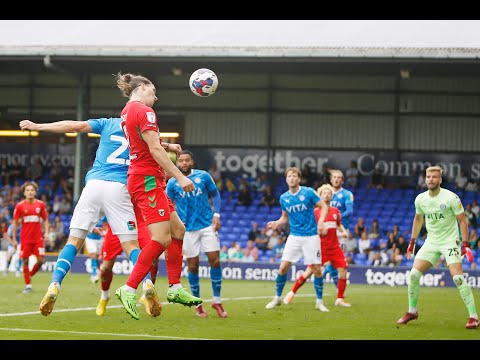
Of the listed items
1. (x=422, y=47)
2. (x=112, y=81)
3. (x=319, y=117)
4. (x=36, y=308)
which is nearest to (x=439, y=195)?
(x=36, y=308)

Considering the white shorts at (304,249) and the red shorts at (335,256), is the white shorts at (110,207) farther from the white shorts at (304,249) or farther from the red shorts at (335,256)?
the red shorts at (335,256)

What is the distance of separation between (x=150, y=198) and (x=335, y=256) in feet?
25.5

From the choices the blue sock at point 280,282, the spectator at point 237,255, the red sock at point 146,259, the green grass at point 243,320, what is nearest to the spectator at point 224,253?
the spectator at point 237,255

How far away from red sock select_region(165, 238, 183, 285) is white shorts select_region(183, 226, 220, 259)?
146cm

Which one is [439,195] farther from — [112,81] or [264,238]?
[112,81]

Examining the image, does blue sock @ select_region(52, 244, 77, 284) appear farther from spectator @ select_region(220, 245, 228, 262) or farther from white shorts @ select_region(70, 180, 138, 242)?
spectator @ select_region(220, 245, 228, 262)

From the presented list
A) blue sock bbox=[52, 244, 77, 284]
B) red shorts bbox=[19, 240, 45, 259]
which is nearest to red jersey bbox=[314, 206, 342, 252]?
red shorts bbox=[19, 240, 45, 259]

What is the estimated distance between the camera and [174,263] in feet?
36.8

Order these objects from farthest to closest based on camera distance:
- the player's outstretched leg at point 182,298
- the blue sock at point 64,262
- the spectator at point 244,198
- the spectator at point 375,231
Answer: the spectator at point 244,198 → the spectator at point 375,231 → the blue sock at point 64,262 → the player's outstretched leg at point 182,298

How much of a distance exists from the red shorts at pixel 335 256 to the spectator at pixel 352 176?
690 inches

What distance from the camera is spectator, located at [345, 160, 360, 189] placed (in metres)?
34.2

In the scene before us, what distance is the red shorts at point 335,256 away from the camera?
1677 centimetres

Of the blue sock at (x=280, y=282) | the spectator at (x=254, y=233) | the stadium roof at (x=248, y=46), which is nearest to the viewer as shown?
the blue sock at (x=280, y=282)

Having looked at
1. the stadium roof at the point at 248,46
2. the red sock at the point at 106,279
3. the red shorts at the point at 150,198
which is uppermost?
the stadium roof at the point at 248,46
